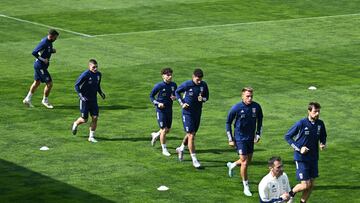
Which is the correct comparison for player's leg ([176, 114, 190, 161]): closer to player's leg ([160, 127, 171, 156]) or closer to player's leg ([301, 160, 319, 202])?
player's leg ([160, 127, 171, 156])

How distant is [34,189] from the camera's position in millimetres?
22391

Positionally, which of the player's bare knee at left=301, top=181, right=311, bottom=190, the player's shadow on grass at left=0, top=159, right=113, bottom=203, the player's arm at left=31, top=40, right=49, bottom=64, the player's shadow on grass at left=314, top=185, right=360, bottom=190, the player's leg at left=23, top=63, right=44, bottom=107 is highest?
the player's arm at left=31, top=40, right=49, bottom=64

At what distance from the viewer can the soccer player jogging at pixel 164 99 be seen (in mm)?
24859

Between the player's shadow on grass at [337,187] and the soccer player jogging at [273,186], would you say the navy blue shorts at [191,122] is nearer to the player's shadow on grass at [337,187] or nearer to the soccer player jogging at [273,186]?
the player's shadow on grass at [337,187]

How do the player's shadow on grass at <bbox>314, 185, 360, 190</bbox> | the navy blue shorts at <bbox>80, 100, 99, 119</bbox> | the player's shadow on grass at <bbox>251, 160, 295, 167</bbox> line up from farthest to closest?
the navy blue shorts at <bbox>80, 100, 99, 119</bbox> < the player's shadow on grass at <bbox>251, 160, 295, 167</bbox> < the player's shadow on grass at <bbox>314, 185, 360, 190</bbox>

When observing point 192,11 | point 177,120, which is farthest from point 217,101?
point 192,11

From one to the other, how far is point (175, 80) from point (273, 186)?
16.0m

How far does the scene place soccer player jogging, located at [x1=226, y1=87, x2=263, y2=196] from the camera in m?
22.0

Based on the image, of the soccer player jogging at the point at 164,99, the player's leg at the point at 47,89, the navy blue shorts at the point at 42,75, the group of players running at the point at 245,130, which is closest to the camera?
the group of players running at the point at 245,130

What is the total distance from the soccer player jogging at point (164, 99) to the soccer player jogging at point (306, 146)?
15.3 ft

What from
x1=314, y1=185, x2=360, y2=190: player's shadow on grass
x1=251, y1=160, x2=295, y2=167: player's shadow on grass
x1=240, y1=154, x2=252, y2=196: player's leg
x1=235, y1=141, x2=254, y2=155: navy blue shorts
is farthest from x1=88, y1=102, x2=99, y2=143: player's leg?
x1=314, y1=185, x2=360, y2=190: player's shadow on grass

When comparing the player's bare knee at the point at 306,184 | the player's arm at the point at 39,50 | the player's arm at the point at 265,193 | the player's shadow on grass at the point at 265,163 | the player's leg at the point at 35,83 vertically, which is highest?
the player's arm at the point at 39,50

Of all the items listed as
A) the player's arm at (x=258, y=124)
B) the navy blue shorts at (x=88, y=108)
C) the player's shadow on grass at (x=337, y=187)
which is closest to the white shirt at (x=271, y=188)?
the player's arm at (x=258, y=124)

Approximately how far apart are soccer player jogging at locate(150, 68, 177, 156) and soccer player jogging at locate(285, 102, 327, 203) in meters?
4.67
